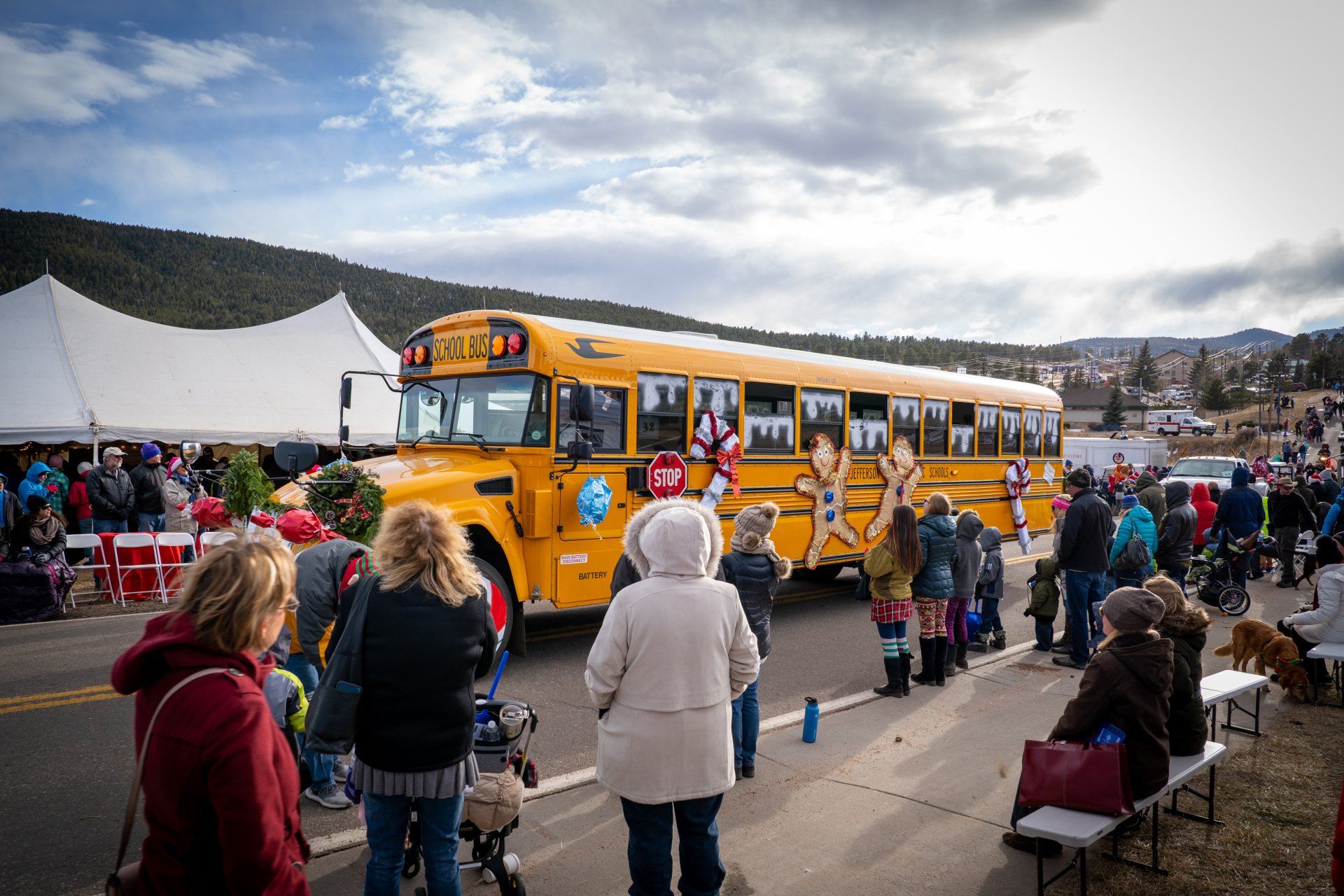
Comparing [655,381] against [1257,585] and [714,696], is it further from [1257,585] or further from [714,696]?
[1257,585]

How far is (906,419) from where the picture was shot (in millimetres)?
11070

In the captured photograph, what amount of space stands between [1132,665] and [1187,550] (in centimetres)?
734

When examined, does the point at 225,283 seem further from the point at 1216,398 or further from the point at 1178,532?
the point at 1216,398

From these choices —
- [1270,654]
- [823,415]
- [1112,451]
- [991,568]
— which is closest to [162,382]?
[823,415]

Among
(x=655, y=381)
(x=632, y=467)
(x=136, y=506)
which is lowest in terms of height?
(x=136, y=506)

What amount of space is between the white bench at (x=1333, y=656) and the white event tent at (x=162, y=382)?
1601cm

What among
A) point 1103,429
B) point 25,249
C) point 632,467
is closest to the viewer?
point 632,467

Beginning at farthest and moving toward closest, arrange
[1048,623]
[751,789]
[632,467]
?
[1048,623]
[632,467]
[751,789]

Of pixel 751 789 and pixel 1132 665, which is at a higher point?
pixel 1132 665

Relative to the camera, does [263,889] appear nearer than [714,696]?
Yes

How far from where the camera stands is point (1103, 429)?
96812 mm

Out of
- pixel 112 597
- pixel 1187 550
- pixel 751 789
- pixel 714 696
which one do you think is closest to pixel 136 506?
pixel 112 597

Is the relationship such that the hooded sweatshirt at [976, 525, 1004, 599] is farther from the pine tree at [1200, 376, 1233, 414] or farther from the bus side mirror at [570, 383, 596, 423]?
the pine tree at [1200, 376, 1233, 414]

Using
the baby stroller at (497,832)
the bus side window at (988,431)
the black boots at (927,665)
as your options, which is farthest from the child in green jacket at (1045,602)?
the baby stroller at (497,832)
